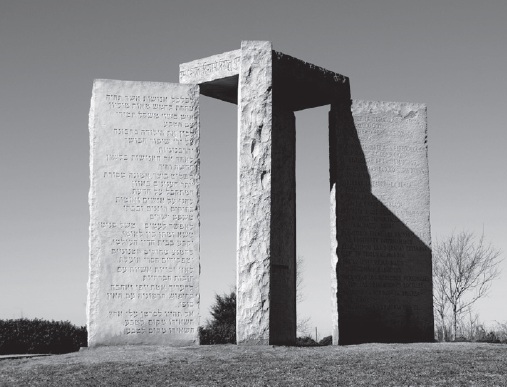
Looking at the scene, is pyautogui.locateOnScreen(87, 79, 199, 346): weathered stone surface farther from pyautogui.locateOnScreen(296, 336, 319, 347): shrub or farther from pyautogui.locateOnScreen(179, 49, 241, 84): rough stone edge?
pyautogui.locateOnScreen(296, 336, 319, 347): shrub

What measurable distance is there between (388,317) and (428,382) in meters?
5.53

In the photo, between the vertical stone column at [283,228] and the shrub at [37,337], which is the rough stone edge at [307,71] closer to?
the vertical stone column at [283,228]

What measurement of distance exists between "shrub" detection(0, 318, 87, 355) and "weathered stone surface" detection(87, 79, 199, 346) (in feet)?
19.9

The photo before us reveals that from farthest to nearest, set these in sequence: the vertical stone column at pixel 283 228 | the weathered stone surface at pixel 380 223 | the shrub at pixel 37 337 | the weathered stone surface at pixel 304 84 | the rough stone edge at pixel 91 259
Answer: the shrub at pixel 37 337 < the weathered stone surface at pixel 380 223 < the vertical stone column at pixel 283 228 < the weathered stone surface at pixel 304 84 < the rough stone edge at pixel 91 259

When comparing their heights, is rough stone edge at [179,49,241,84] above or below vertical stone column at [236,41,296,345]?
above

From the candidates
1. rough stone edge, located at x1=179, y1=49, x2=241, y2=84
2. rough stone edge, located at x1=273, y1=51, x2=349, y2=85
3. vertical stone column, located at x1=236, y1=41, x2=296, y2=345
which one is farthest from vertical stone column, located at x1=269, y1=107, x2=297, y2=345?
rough stone edge, located at x1=179, y1=49, x2=241, y2=84

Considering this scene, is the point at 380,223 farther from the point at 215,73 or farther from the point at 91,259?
the point at 91,259

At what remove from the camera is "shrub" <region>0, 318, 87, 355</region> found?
17.9 meters

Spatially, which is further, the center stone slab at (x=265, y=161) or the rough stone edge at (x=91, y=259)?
the rough stone edge at (x=91, y=259)

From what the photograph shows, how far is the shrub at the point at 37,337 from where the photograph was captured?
17875 mm

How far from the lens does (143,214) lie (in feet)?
42.4

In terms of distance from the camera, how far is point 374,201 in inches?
576

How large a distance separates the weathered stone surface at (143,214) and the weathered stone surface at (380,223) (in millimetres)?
2986

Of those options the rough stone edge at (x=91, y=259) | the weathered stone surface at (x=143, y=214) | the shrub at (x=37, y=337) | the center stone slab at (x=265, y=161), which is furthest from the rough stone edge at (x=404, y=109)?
the shrub at (x=37, y=337)
